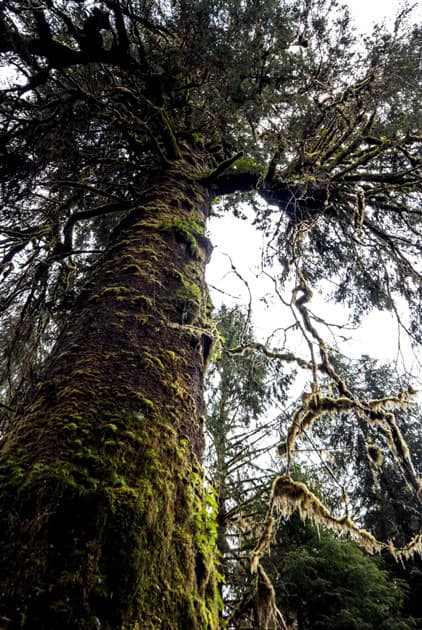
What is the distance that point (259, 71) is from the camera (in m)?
3.80

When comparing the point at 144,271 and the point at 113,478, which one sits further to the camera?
the point at 144,271

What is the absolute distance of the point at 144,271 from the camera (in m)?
2.07

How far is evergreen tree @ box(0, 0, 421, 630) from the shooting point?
0.91 m

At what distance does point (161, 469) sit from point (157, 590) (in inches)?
13.6

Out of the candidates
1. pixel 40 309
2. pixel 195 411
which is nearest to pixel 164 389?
pixel 195 411

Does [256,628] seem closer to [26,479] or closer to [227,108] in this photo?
[26,479]

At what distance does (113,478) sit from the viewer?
1062mm

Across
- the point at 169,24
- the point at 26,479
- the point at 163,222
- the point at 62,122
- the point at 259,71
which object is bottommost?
the point at 26,479

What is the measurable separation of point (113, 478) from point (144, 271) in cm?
125

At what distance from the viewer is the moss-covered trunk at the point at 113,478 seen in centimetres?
82

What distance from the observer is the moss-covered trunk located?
2.68 ft

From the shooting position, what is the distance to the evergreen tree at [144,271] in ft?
2.99

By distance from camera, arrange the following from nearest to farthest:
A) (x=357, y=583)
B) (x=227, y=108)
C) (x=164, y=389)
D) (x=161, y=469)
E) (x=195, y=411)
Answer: (x=161, y=469)
(x=164, y=389)
(x=195, y=411)
(x=227, y=108)
(x=357, y=583)

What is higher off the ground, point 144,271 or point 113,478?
point 144,271
